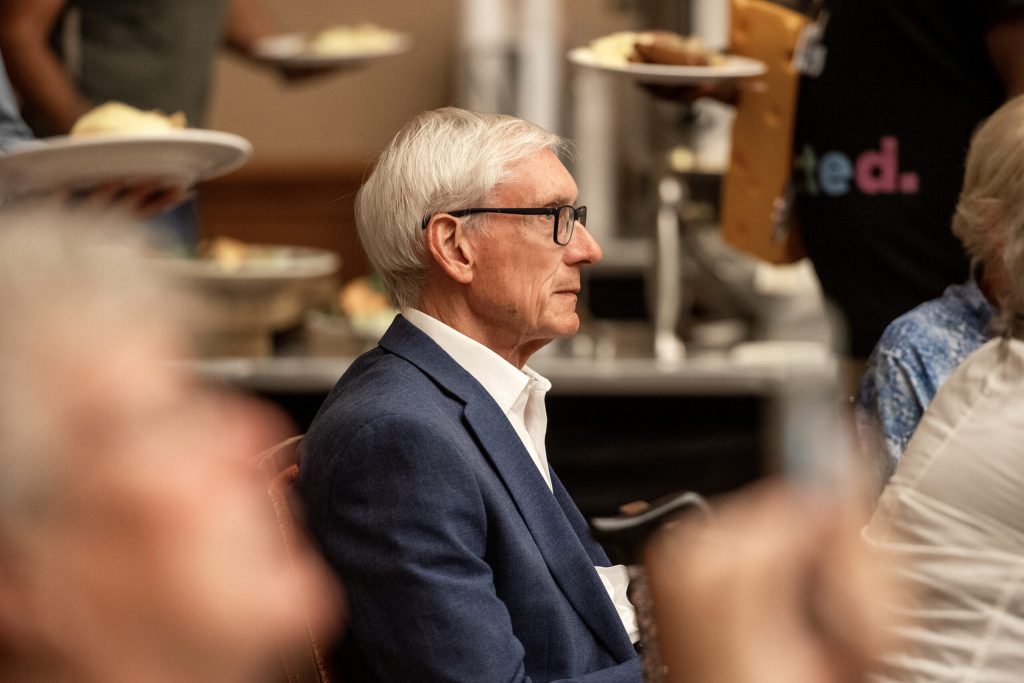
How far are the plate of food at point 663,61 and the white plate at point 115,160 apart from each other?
30.5 inches

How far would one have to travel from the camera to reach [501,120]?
192cm

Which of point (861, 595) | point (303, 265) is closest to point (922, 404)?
point (861, 595)

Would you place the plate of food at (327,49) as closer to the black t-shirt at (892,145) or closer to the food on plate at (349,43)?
the food on plate at (349,43)

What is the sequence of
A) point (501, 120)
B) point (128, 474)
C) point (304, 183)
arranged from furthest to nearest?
point (304, 183) < point (501, 120) < point (128, 474)

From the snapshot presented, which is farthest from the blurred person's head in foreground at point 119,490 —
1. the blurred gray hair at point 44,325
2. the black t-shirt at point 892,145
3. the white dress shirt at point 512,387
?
the black t-shirt at point 892,145

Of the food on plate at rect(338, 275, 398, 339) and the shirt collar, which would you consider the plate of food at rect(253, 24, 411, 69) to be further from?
the shirt collar

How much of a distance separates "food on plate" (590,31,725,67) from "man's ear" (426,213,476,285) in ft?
2.94

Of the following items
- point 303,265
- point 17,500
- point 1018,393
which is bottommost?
point 303,265

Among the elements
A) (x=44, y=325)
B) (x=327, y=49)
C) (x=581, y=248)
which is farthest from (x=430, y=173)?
(x=327, y=49)

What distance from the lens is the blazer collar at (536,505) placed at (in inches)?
67.1

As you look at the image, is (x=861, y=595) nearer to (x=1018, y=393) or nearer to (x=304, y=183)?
(x=1018, y=393)

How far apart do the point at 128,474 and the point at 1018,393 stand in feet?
2.98

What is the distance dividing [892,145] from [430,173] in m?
0.93

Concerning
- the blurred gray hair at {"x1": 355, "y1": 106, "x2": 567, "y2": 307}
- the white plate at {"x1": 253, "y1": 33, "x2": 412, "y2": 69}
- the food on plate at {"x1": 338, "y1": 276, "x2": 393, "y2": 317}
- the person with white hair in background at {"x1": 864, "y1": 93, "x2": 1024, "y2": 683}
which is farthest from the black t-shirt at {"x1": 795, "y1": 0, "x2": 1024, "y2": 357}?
the food on plate at {"x1": 338, "y1": 276, "x2": 393, "y2": 317}
